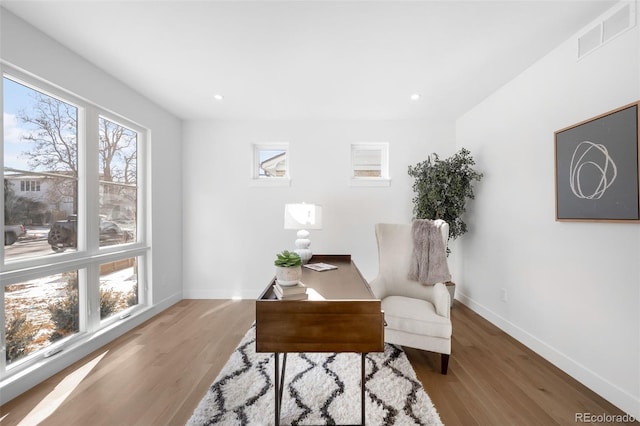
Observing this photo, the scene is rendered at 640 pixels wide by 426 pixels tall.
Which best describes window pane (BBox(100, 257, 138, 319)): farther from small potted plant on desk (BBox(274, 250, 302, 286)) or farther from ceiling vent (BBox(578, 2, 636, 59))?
ceiling vent (BBox(578, 2, 636, 59))

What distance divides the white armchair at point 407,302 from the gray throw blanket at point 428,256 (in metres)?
0.06

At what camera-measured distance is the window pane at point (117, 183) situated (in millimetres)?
2473

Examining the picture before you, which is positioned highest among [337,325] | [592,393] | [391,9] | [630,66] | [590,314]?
[391,9]

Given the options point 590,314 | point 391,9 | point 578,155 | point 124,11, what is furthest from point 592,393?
point 124,11

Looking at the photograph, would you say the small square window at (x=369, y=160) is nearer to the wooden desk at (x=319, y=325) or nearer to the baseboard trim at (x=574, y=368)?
the baseboard trim at (x=574, y=368)

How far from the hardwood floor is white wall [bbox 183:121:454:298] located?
41.7 inches

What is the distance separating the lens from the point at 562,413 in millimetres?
1521

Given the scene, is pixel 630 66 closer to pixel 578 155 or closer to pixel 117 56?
pixel 578 155

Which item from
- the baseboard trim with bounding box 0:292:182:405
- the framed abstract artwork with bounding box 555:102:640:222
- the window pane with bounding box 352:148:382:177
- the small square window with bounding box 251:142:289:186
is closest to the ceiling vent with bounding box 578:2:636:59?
the framed abstract artwork with bounding box 555:102:640:222

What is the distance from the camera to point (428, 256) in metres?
2.25

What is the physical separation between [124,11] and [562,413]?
366 centimetres

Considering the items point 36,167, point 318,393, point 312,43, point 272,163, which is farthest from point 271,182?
point 318,393

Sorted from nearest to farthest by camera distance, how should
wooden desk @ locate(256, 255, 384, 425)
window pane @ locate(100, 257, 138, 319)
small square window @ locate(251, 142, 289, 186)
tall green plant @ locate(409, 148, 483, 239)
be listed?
wooden desk @ locate(256, 255, 384, 425)
window pane @ locate(100, 257, 138, 319)
tall green plant @ locate(409, 148, 483, 239)
small square window @ locate(251, 142, 289, 186)

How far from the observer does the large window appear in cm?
174
